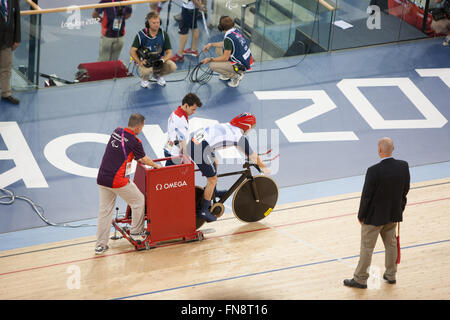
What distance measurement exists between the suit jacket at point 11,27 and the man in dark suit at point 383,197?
251 inches

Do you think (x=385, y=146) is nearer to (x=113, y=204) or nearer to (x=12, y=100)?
(x=113, y=204)

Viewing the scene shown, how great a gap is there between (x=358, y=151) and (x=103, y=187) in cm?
445

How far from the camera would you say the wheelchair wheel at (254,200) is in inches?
314

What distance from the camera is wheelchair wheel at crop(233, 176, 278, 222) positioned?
26.1ft

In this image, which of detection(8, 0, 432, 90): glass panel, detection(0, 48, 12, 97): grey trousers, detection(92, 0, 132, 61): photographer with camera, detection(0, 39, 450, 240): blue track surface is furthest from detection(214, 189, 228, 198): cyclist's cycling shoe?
detection(92, 0, 132, 61): photographer with camera

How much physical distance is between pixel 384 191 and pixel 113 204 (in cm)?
277

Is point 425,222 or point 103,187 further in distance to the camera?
point 425,222

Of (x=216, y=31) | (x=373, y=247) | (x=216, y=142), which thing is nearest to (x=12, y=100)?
(x=216, y=31)

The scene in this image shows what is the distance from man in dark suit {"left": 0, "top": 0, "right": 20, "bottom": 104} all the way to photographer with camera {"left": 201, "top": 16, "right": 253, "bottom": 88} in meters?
2.95

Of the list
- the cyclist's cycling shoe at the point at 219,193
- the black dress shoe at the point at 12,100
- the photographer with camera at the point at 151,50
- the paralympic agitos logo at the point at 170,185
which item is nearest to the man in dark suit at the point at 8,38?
the black dress shoe at the point at 12,100

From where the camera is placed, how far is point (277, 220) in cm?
837

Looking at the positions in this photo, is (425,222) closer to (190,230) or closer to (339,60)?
(190,230)

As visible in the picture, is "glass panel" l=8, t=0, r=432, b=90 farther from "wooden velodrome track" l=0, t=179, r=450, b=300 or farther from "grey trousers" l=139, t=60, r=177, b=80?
"wooden velodrome track" l=0, t=179, r=450, b=300

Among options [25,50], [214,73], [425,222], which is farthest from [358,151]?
[25,50]
